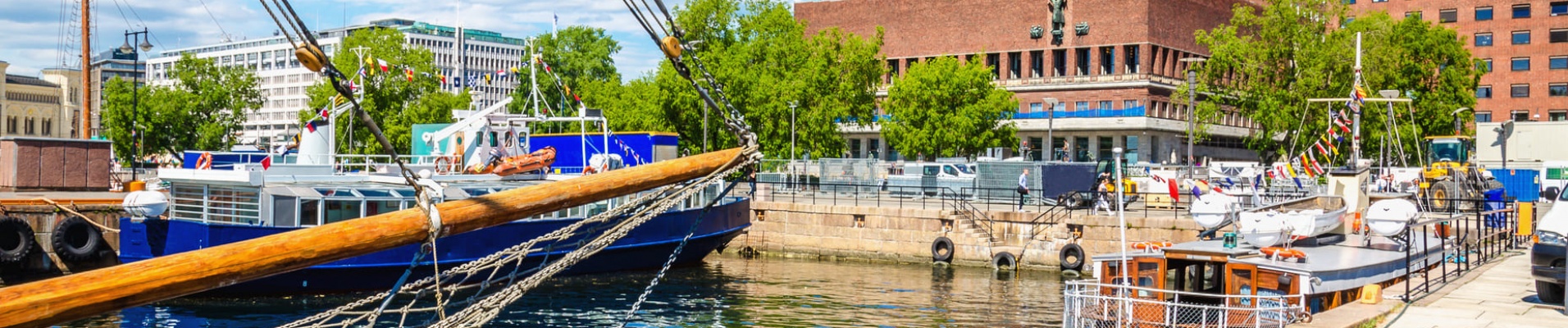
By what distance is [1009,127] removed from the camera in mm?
62438

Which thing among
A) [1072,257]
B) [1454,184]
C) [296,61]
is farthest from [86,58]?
[296,61]

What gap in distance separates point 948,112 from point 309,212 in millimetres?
37416

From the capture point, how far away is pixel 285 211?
26.1 meters

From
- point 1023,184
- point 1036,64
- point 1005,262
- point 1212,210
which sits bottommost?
point 1005,262

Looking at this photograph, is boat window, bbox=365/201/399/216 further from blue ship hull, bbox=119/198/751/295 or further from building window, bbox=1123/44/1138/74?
building window, bbox=1123/44/1138/74

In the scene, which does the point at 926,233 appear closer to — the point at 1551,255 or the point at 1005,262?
the point at 1005,262

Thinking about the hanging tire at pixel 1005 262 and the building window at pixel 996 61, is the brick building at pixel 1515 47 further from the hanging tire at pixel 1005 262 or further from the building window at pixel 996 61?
the hanging tire at pixel 1005 262

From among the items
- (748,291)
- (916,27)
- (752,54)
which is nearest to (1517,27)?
(916,27)

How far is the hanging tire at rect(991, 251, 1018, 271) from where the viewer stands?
35844 mm

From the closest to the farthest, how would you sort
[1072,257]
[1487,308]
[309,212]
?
[1487,308]
[309,212]
[1072,257]

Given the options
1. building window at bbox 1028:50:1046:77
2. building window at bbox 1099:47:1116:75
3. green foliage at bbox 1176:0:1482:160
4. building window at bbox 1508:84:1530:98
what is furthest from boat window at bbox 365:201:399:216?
building window at bbox 1508:84:1530:98

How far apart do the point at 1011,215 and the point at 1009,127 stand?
25659 mm

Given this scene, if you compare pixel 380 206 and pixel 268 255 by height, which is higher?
pixel 268 255

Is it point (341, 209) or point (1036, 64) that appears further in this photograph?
point (1036, 64)
